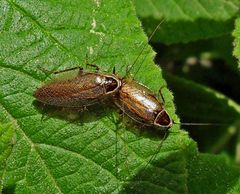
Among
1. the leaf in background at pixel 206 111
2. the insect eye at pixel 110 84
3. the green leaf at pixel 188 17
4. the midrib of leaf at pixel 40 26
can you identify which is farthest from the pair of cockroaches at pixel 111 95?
the leaf in background at pixel 206 111

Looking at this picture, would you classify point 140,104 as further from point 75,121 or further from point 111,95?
point 75,121

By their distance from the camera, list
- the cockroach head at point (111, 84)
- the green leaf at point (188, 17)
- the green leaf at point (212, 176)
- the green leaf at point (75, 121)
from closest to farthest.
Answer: the green leaf at point (75, 121) → the green leaf at point (212, 176) → the cockroach head at point (111, 84) → the green leaf at point (188, 17)

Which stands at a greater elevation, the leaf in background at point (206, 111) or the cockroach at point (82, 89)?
the cockroach at point (82, 89)

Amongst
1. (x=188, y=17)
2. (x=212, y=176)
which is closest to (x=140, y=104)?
(x=212, y=176)

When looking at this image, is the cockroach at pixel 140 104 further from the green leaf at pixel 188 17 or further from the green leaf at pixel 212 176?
the green leaf at pixel 188 17

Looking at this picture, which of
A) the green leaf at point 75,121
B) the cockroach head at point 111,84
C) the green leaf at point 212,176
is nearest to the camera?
the green leaf at point 75,121

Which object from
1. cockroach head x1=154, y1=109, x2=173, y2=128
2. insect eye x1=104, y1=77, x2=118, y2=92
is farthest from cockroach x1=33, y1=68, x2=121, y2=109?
cockroach head x1=154, y1=109, x2=173, y2=128

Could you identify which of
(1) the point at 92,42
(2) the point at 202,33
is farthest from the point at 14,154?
(2) the point at 202,33
